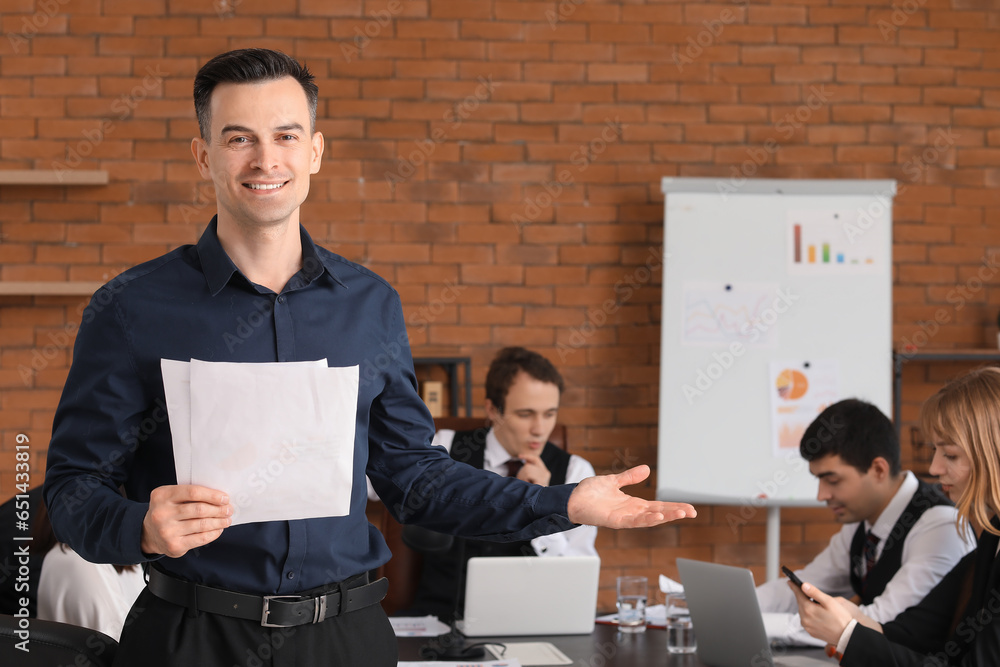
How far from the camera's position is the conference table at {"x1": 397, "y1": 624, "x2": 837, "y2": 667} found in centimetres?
193

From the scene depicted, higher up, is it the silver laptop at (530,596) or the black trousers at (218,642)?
the black trousers at (218,642)

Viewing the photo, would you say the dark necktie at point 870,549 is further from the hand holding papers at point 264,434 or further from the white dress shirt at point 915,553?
the hand holding papers at point 264,434

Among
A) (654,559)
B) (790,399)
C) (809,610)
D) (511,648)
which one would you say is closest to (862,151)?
(790,399)

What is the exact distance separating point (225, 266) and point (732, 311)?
8.80ft

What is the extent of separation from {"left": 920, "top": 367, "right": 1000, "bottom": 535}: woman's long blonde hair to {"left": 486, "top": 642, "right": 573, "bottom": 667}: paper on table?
2.88ft

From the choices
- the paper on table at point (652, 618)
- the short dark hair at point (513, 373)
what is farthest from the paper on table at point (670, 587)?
the short dark hair at point (513, 373)

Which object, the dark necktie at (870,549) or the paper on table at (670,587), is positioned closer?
the paper on table at (670,587)

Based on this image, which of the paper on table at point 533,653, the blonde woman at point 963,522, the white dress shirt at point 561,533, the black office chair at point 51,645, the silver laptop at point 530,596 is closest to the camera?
the black office chair at point 51,645

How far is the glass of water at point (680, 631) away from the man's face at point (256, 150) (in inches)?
54.4

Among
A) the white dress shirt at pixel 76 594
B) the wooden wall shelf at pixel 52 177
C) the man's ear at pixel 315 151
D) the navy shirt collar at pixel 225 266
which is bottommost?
the white dress shirt at pixel 76 594

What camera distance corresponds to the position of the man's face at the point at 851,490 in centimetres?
243

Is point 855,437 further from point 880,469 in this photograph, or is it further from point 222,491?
point 222,491

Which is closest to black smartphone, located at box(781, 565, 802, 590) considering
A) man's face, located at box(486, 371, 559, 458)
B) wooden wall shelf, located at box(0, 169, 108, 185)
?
man's face, located at box(486, 371, 559, 458)

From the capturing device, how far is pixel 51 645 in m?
1.42
